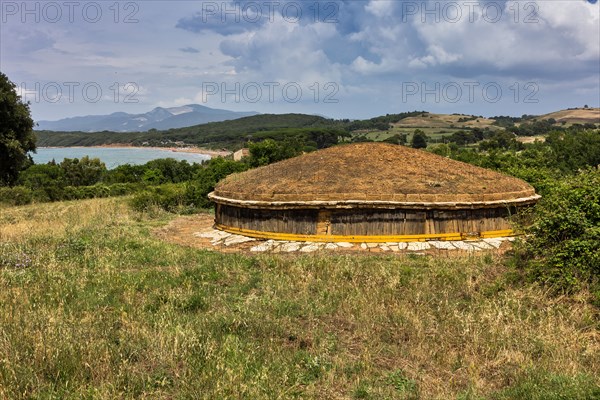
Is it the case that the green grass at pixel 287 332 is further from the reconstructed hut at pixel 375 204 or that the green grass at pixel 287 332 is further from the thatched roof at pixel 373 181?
the thatched roof at pixel 373 181

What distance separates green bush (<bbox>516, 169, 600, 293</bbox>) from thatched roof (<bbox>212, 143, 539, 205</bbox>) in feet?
12.3

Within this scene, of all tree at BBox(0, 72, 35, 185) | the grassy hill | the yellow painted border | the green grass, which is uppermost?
the grassy hill

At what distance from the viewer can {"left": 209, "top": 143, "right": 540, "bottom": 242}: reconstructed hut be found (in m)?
11.8

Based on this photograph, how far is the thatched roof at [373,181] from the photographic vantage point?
39.1ft

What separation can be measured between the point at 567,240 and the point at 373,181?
6.18m

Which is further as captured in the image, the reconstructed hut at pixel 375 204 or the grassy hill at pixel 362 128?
the grassy hill at pixel 362 128

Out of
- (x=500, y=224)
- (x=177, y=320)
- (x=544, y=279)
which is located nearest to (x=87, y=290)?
(x=177, y=320)

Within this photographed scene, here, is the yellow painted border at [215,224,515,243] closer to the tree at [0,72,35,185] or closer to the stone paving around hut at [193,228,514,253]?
the stone paving around hut at [193,228,514,253]

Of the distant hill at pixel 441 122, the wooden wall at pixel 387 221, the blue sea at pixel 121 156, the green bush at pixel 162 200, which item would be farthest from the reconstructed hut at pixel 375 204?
the distant hill at pixel 441 122

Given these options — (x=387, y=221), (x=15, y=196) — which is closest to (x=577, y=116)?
(x=387, y=221)

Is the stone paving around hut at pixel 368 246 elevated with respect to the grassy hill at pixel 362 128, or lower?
lower

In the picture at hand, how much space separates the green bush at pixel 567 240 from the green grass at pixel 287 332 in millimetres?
482

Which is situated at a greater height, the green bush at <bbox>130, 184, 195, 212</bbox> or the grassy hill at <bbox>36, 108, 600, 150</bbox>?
the grassy hill at <bbox>36, 108, 600, 150</bbox>

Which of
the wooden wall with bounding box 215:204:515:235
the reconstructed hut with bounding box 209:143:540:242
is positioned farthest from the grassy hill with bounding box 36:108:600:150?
the wooden wall with bounding box 215:204:515:235
